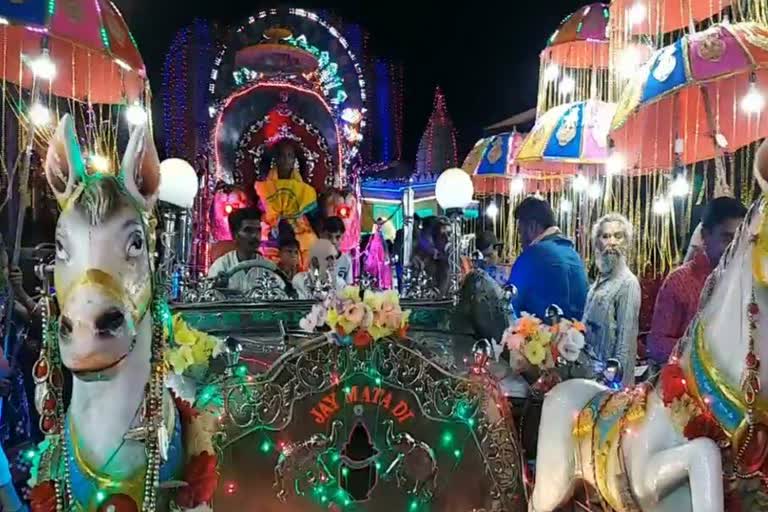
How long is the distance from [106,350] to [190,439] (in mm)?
479

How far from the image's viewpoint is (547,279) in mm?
3926

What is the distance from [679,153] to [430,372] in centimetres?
302

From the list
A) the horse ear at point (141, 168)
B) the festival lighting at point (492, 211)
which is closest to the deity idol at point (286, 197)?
the horse ear at point (141, 168)

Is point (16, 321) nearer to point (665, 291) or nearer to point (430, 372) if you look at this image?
point (430, 372)

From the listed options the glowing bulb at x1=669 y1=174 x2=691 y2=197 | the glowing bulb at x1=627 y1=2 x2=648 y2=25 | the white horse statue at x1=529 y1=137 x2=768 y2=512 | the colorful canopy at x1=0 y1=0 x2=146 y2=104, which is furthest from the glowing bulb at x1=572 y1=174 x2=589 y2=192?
the white horse statue at x1=529 y1=137 x2=768 y2=512

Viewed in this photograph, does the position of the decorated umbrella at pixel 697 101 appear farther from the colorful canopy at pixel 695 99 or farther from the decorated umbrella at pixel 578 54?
the decorated umbrella at pixel 578 54

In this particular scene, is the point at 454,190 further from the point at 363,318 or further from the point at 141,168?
the point at 141,168

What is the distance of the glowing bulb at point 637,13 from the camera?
191 inches

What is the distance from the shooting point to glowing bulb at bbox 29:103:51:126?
4.10 m

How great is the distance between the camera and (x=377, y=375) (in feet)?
9.20

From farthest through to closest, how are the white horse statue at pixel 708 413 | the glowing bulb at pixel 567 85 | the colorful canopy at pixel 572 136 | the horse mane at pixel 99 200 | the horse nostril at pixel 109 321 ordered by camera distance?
the glowing bulb at pixel 567 85, the colorful canopy at pixel 572 136, the white horse statue at pixel 708 413, the horse mane at pixel 99 200, the horse nostril at pixel 109 321

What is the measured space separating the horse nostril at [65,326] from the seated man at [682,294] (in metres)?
2.55

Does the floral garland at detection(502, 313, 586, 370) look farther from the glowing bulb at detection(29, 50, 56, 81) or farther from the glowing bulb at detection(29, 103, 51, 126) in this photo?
the glowing bulb at detection(29, 103, 51, 126)

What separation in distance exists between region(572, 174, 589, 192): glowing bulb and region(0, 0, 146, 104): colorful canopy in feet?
13.6
